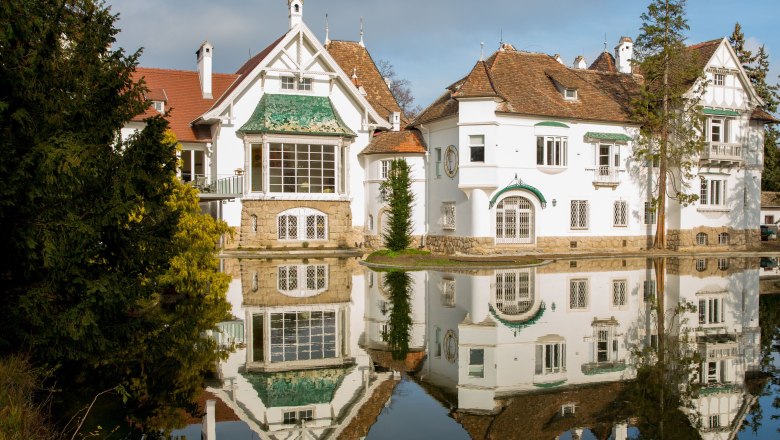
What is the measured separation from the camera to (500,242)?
33094mm

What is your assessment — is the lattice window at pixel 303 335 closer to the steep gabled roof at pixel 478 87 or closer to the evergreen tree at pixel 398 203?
the evergreen tree at pixel 398 203

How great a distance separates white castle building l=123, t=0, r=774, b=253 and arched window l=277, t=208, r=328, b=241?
7 centimetres

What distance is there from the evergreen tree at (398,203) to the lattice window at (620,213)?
10.3 meters

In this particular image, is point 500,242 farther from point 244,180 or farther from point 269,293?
point 269,293

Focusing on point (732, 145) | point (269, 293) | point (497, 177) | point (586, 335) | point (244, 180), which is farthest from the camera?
point (732, 145)

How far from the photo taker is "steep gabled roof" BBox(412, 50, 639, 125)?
110 feet

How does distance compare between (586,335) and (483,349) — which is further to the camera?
(586,335)

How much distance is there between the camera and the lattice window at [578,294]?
17.1m

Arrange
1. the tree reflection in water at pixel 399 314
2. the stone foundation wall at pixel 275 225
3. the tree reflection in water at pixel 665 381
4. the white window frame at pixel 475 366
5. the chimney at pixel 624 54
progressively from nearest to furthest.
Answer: the tree reflection in water at pixel 665 381
the white window frame at pixel 475 366
the tree reflection in water at pixel 399 314
the stone foundation wall at pixel 275 225
the chimney at pixel 624 54

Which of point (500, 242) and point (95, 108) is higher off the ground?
point (95, 108)

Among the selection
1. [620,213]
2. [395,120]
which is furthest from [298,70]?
[620,213]

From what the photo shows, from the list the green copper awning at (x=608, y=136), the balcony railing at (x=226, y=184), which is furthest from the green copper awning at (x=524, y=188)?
the balcony railing at (x=226, y=184)

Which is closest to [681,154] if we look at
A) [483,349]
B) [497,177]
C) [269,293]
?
[497,177]

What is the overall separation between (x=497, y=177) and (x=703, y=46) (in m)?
14.7
